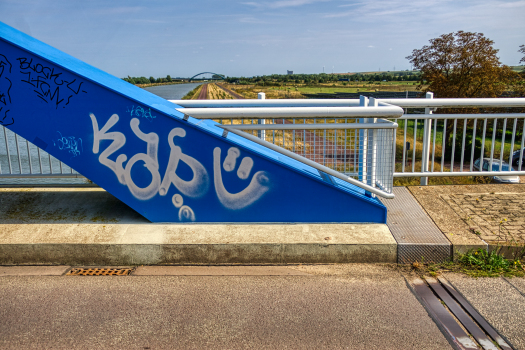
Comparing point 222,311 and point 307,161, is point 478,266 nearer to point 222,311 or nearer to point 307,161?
point 307,161

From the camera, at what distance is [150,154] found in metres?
4.67

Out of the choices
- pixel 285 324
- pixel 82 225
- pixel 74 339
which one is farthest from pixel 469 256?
pixel 82 225

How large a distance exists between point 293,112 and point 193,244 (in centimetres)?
178

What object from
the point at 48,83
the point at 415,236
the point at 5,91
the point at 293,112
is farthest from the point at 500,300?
the point at 5,91

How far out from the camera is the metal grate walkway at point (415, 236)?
429 centimetres

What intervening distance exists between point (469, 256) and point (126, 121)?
3946 millimetres

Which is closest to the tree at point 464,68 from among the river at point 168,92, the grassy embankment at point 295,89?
the river at point 168,92

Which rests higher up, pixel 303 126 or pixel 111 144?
pixel 303 126

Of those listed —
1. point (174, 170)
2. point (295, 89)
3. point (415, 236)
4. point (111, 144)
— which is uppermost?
point (111, 144)

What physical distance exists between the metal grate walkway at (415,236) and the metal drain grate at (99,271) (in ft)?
9.50

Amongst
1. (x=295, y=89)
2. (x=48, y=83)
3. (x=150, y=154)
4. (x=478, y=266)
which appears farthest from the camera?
(x=295, y=89)

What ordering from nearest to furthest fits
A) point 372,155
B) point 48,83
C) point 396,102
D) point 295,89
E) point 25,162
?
point 48,83 → point 372,155 → point 396,102 → point 25,162 → point 295,89

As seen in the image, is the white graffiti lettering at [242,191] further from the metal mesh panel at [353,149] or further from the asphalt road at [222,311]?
the asphalt road at [222,311]

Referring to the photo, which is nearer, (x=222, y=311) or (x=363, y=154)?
(x=222, y=311)
